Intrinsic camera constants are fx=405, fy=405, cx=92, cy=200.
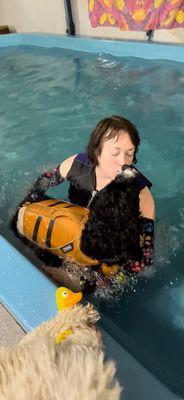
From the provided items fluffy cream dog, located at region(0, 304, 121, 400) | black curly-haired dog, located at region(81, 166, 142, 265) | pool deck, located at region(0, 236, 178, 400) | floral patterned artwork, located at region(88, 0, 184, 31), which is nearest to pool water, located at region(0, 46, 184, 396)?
pool deck, located at region(0, 236, 178, 400)

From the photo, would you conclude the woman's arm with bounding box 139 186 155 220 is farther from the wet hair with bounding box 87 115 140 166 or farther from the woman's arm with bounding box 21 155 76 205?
the woman's arm with bounding box 21 155 76 205

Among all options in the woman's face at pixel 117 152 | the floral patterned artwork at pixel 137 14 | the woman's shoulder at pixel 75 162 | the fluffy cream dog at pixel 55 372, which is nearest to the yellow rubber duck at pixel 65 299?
the fluffy cream dog at pixel 55 372

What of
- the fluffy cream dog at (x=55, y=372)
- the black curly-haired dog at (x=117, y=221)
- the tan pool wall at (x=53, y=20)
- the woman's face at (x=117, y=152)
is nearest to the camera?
the fluffy cream dog at (x=55, y=372)

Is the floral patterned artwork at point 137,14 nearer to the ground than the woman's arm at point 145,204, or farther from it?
farther from it

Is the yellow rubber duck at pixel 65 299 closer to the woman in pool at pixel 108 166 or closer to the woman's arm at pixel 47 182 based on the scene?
the woman in pool at pixel 108 166

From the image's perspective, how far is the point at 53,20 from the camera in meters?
8.53

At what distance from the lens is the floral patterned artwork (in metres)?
6.03

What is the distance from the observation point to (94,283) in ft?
6.89

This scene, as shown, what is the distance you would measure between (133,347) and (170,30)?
5.78 metres

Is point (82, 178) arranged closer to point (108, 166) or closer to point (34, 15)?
point (108, 166)

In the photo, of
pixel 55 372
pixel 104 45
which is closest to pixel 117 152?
pixel 55 372

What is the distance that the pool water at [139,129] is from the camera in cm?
207

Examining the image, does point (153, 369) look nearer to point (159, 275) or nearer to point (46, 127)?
point (159, 275)

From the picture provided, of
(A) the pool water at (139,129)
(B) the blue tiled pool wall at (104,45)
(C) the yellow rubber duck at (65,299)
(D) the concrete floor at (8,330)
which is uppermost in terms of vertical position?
(C) the yellow rubber duck at (65,299)
